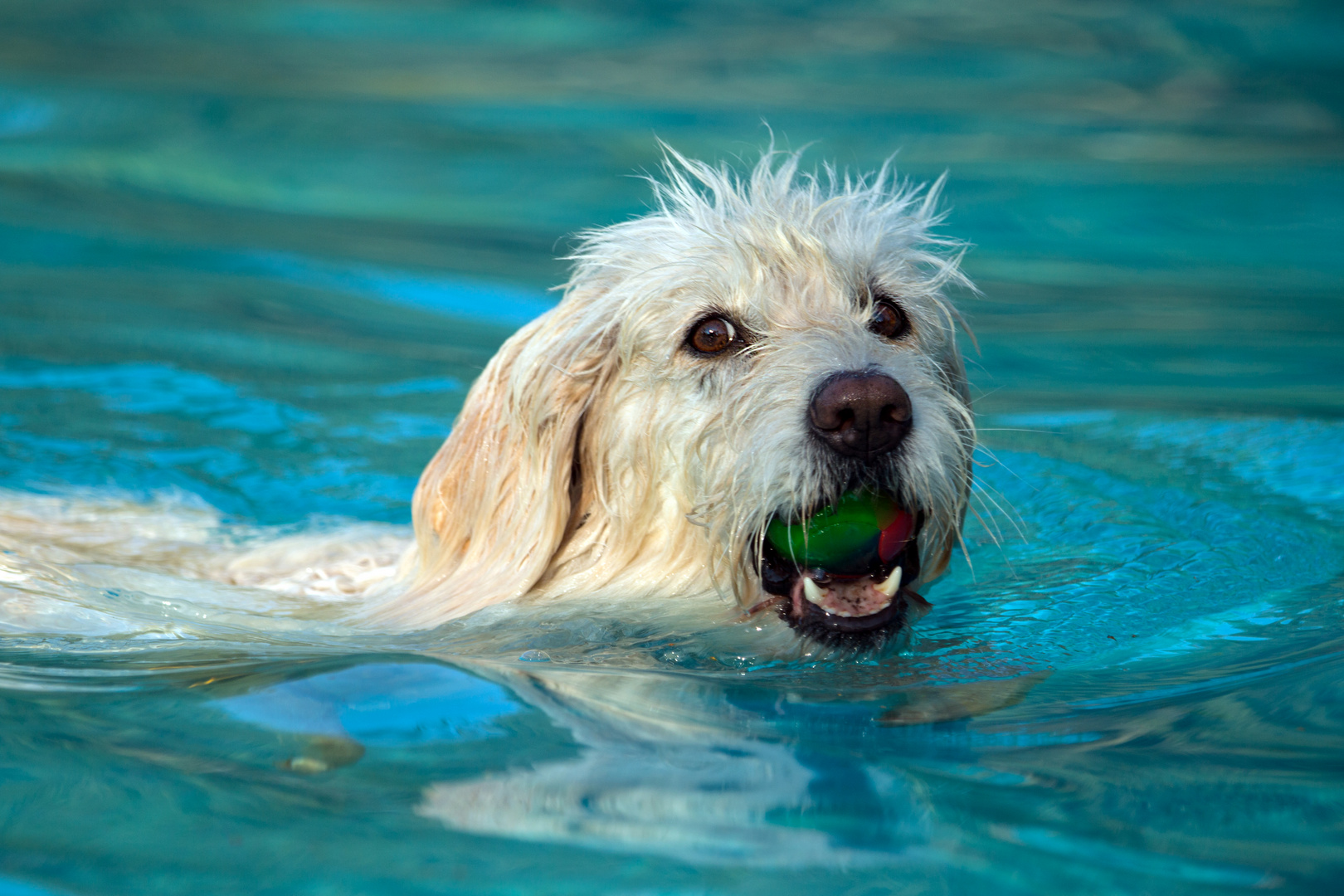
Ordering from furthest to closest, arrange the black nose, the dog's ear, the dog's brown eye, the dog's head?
the dog's ear → the dog's brown eye → the dog's head → the black nose

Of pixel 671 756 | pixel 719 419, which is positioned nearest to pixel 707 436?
pixel 719 419

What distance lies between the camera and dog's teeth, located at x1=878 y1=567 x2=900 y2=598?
352 centimetres

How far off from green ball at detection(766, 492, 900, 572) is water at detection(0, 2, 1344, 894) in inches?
9.6

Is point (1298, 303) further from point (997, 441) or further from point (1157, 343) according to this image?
point (997, 441)

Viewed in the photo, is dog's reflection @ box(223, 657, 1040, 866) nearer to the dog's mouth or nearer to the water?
the water

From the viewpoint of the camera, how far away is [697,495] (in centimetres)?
369

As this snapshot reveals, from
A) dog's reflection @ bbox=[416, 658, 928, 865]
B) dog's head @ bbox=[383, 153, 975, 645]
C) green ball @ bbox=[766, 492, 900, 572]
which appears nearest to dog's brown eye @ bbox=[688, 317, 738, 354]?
dog's head @ bbox=[383, 153, 975, 645]

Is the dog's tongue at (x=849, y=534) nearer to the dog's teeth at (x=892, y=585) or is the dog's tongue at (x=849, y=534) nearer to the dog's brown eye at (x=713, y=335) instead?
the dog's teeth at (x=892, y=585)

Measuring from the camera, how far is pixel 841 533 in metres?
3.47

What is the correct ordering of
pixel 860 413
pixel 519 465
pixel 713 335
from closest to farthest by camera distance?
pixel 860 413, pixel 713 335, pixel 519 465

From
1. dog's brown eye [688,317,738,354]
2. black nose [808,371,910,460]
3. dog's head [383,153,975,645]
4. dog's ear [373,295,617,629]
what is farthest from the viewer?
dog's ear [373,295,617,629]

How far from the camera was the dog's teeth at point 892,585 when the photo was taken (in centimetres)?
352

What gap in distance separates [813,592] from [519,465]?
0.87 m

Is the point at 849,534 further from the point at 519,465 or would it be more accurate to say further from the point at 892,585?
the point at 519,465
